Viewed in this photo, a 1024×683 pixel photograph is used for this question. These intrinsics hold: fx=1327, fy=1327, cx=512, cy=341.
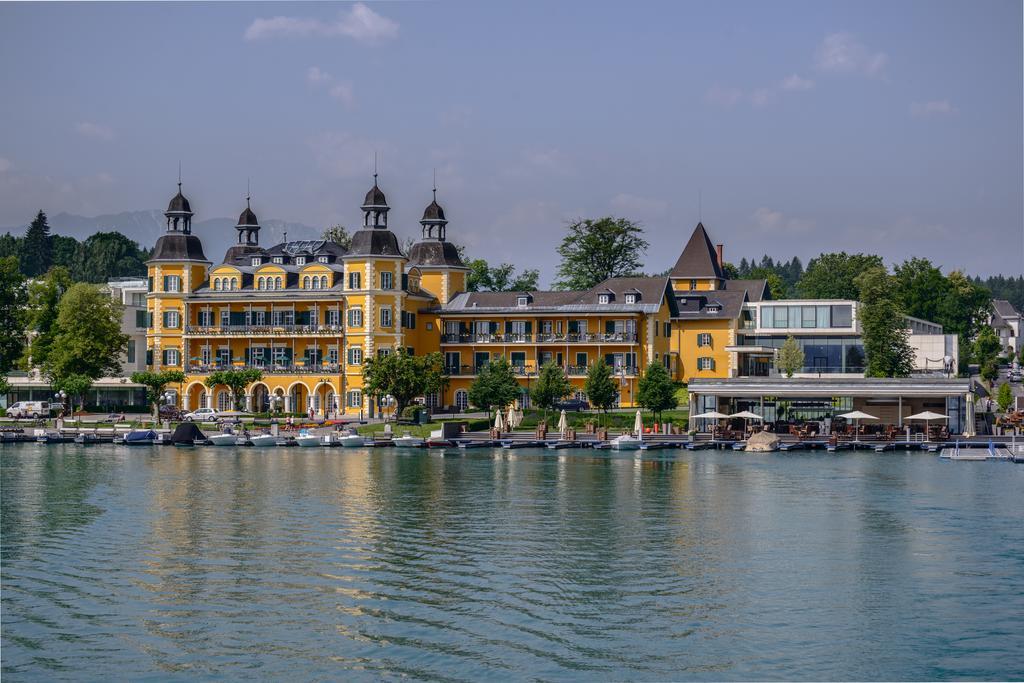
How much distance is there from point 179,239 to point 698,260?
141 ft

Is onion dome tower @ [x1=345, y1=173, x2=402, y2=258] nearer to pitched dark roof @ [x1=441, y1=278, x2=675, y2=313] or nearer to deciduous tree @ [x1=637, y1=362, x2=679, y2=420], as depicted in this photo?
pitched dark roof @ [x1=441, y1=278, x2=675, y2=313]

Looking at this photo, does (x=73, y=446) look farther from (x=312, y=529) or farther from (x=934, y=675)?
(x=934, y=675)

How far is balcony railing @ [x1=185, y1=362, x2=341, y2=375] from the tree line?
67.2 m

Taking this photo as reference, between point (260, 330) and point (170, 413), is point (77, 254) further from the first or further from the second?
point (170, 413)

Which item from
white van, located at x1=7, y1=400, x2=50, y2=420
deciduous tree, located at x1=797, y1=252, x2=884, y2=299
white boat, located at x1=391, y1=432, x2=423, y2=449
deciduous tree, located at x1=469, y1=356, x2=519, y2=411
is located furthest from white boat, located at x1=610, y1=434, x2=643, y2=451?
deciduous tree, located at x1=797, y1=252, x2=884, y2=299

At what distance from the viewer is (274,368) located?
324 ft

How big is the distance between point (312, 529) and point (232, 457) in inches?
1184

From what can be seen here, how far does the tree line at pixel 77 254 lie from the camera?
16550 cm

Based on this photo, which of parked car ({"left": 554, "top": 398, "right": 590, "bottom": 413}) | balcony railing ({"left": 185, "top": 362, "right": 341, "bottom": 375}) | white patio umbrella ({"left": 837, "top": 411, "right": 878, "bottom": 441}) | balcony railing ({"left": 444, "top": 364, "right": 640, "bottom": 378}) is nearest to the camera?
white patio umbrella ({"left": 837, "top": 411, "right": 878, "bottom": 441})

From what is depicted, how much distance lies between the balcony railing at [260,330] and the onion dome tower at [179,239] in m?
5.86

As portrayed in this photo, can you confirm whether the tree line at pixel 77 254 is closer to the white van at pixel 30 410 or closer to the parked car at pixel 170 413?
the white van at pixel 30 410

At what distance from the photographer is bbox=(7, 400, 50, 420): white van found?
100062 millimetres

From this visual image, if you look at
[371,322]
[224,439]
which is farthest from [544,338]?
[224,439]

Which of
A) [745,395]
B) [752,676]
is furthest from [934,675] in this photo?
[745,395]
